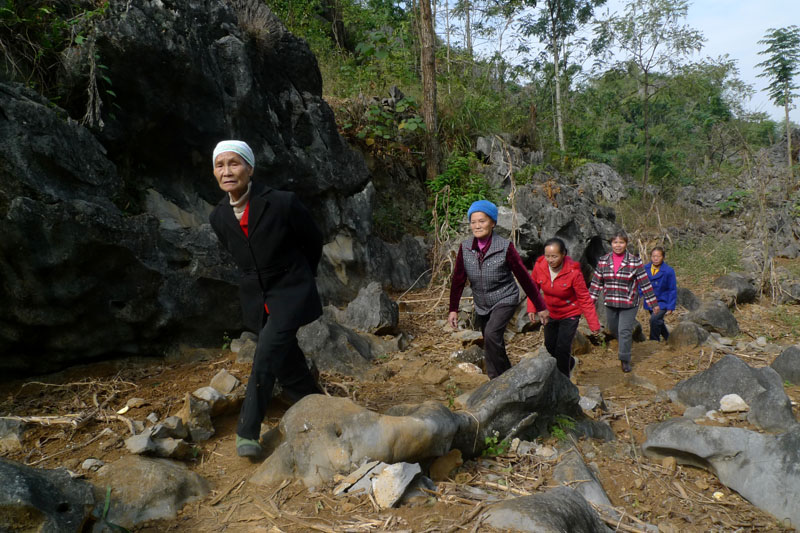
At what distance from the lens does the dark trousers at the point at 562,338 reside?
476 centimetres

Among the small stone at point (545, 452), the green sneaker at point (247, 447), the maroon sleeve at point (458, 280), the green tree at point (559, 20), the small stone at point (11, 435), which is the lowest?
the small stone at point (545, 452)

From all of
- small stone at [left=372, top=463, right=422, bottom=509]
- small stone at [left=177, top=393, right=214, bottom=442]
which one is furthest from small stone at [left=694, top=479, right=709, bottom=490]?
small stone at [left=177, top=393, right=214, bottom=442]

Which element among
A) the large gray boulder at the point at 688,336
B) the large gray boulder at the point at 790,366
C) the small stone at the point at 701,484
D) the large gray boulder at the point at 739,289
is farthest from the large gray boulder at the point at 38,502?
the large gray boulder at the point at 739,289

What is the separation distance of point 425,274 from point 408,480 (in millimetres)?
6544

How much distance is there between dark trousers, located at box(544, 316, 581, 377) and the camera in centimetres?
476

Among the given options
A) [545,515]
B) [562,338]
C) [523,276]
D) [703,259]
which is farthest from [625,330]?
[703,259]

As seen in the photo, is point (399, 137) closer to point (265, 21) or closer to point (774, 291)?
point (265, 21)

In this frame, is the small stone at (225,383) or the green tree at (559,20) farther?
the green tree at (559,20)

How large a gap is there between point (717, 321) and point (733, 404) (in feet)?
13.5

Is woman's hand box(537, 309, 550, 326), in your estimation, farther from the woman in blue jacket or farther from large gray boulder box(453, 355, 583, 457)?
the woman in blue jacket

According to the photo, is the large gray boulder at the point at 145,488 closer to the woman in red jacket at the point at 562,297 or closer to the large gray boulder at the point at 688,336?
the woman in red jacket at the point at 562,297

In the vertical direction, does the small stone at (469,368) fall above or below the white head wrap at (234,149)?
below

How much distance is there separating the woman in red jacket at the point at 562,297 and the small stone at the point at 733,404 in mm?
1216

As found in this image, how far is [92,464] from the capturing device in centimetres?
279
